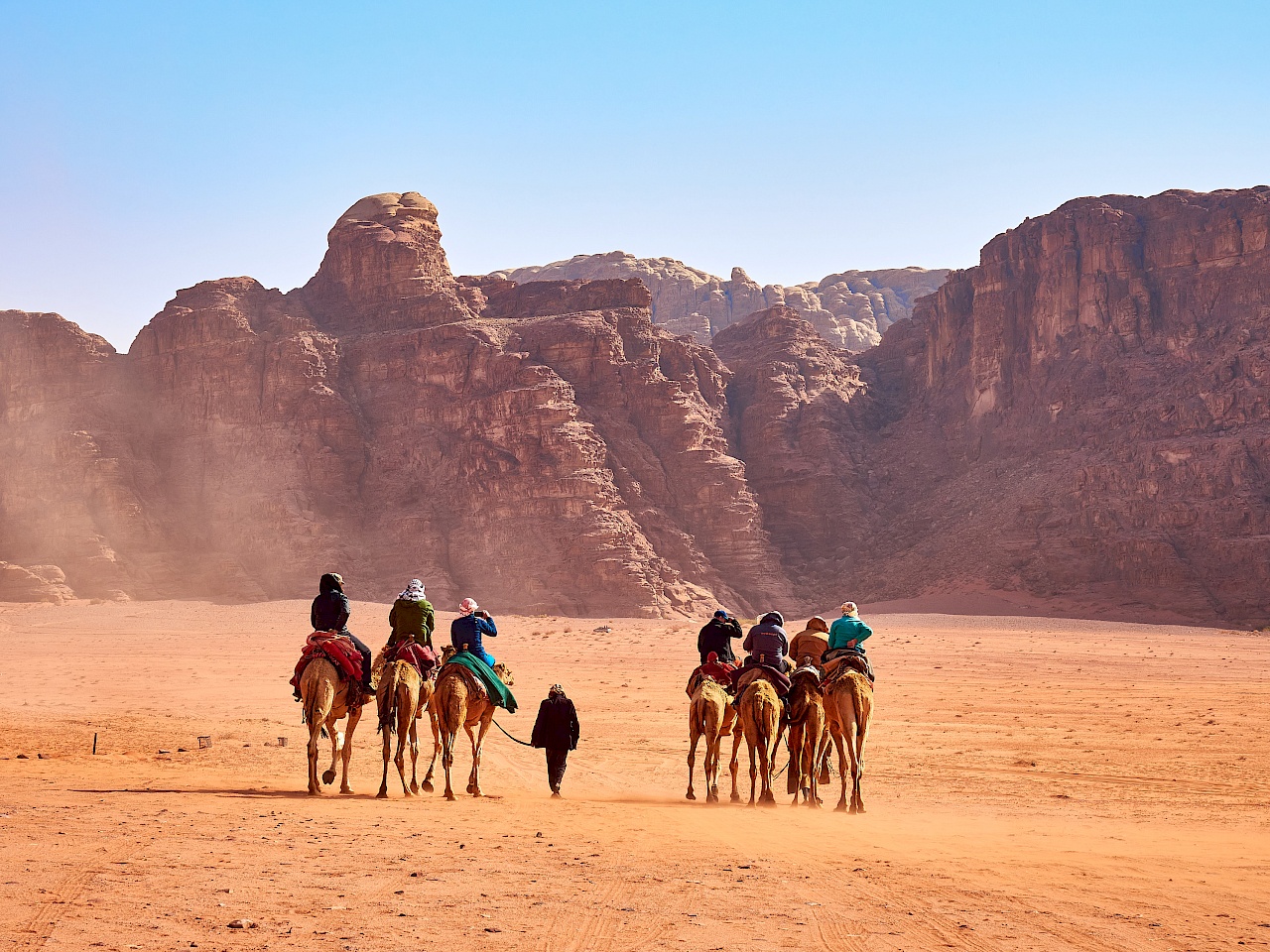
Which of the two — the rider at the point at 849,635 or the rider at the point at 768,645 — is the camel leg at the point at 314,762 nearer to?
the rider at the point at 768,645

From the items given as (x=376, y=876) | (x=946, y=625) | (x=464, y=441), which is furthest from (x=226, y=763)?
(x=464, y=441)

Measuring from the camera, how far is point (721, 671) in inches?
771

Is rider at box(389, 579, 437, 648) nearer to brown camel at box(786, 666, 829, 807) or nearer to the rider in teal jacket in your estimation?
brown camel at box(786, 666, 829, 807)

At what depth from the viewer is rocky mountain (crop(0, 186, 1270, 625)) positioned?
84.7 m

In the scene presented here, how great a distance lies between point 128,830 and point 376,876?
11.4ft

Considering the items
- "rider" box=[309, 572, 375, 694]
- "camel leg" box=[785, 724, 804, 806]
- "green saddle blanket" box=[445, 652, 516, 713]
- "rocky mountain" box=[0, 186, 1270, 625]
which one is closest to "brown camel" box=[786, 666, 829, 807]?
"camel leg" box=[785, 724, 804, 806]

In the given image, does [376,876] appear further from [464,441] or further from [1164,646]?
[464,441]

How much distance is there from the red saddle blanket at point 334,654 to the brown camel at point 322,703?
3.0 inches

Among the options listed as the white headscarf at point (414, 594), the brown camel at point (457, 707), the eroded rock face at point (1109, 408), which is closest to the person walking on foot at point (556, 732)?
the brown camel at point (457, 707)

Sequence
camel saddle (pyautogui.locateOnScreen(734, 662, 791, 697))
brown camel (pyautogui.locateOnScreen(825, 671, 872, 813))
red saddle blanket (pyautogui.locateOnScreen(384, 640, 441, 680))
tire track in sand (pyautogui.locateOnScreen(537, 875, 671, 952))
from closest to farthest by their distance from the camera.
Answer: tire track in sand (pyautogui.locateOnScreen(537, 875, 671, 952)) < brown camel (pyautogui.locateOnScreen(825, 671, 872, 813)) < camel saddle (pyautogui.locateOnScreen(734, 662, 791, 697)) < red saddle blanket (pyautogui.locateOnScreen(384, 640, 441, 680))

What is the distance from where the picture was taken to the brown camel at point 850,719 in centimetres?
1722

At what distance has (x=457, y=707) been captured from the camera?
1830cm

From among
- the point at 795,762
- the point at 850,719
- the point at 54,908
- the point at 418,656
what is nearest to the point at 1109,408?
the point at 795,762

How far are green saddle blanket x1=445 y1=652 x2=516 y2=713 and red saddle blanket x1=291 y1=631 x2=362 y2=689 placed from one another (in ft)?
4.58
